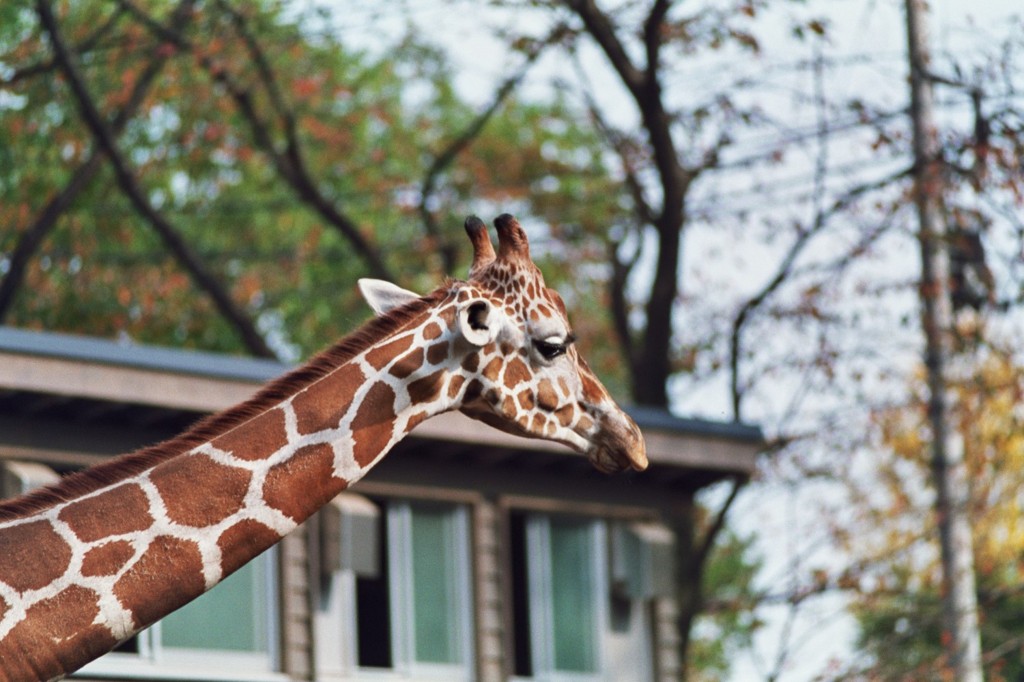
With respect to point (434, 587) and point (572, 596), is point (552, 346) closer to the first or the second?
point (434, 587)

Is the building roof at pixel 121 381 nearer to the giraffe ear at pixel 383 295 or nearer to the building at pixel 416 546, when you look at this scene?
the building at pixel 416 546

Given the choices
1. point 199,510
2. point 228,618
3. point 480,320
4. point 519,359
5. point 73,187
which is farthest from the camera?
point 73,187

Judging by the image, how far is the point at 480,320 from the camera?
276 inches

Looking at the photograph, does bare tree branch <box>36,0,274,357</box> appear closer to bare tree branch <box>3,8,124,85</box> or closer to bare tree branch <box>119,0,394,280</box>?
bare tree branch <box>3,8,124,85</box>

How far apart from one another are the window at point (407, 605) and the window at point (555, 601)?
680mm

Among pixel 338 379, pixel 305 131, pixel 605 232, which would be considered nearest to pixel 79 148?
pixel 305 131

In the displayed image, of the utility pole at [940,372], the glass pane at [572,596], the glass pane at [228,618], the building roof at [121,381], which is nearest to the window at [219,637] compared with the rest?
the glass pane at [228,618]

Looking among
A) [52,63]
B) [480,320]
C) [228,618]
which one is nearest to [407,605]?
[228,618]

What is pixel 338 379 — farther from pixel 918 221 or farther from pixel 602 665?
pixel 918 221

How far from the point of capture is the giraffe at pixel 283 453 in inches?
251

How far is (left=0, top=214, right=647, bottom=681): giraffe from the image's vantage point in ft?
20.9

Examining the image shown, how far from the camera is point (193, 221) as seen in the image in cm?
2891

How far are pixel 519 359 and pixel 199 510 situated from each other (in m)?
1.48

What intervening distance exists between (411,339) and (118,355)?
5816 mm
